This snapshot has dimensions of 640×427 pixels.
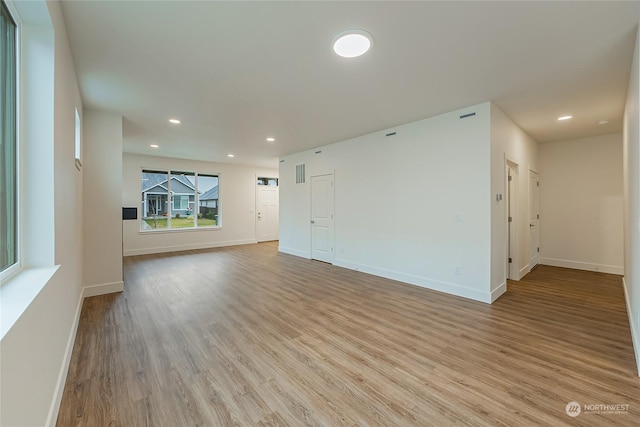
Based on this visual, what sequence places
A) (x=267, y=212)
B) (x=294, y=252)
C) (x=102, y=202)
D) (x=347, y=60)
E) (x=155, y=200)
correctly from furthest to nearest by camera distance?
1. (x=267, y=212)
2. (x=155, y=200)
3. (x=294, y=252)
4. (x=102, y=202)
5. (x=347, y=60)

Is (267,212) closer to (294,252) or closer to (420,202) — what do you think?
(294,252)

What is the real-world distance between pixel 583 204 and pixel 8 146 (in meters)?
8.07

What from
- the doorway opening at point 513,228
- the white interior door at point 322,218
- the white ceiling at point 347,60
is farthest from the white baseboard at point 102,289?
the doorway opening at point 513,228

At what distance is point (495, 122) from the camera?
12.0 ft

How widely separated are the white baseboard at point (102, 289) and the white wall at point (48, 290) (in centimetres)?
179

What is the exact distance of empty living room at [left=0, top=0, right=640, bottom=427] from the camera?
65.7 inches

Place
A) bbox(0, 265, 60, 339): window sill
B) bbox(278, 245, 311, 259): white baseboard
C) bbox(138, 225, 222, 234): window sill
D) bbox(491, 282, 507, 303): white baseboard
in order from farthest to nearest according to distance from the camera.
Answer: bbox(138, 225, 222, 234): window sill < bbox(278, 245, 311, 259): white baseboard < bbox(491, 282, 507, 303): white baseboard < bbox(0, 265, 60, 339): window sill

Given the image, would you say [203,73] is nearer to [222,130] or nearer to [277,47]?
[277,47]

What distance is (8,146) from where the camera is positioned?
1.46 metres

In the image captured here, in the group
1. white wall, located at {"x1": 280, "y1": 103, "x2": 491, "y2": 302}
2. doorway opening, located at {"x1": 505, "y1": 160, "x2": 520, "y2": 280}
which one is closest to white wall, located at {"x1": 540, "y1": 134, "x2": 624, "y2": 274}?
doorway opening, located at {"x1": 505, "y1": 160, "x2": 520, "y2": 280}

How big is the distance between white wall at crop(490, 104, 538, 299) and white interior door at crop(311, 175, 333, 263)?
315 centimetres

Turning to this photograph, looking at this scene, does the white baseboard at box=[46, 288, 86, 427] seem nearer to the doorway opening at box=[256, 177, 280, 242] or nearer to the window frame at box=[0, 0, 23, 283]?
the window frame at box=[0, 0, 23, 283]

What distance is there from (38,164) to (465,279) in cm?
456

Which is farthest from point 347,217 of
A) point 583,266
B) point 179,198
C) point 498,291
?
point 179,198
